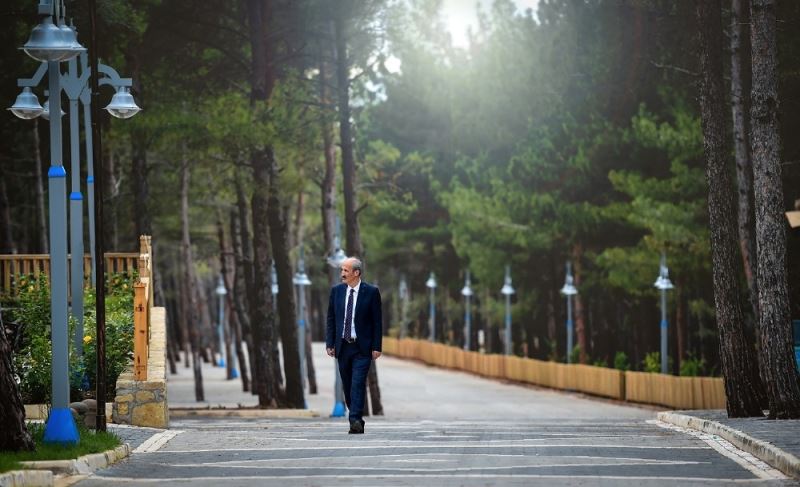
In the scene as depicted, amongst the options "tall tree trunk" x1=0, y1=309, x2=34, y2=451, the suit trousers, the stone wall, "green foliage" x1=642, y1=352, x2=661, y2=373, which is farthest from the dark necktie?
"green foliage" x1=642, y1=352, x2=661, y2=373

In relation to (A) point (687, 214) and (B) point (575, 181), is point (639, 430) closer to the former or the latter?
(A) point (687, 214)

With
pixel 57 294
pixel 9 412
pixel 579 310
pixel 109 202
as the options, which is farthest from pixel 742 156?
pixel 579 310

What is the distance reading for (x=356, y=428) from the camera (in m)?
18.3

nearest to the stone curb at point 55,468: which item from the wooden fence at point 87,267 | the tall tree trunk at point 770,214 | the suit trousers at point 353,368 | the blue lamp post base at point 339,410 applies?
the suit trousers at point 353,368

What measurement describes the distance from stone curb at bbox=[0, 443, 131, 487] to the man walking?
2.46 metres

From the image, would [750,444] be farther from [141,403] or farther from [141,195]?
[141,195]

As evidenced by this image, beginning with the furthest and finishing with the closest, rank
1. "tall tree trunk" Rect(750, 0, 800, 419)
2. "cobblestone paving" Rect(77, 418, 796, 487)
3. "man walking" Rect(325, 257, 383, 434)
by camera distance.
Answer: "tall tree trunk" Rect(750, 0, 800, 419) < "man walking" Rect(325, 257, 383, 434) < "cobblestone paving" Rect(77, 418, 796, 487)

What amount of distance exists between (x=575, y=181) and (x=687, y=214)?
37.7ft

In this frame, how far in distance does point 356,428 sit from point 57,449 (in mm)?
4419

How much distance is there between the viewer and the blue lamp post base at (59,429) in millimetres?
15328

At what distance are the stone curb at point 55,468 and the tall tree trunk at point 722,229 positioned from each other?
34.3 ft

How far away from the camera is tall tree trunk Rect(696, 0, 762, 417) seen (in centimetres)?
2327

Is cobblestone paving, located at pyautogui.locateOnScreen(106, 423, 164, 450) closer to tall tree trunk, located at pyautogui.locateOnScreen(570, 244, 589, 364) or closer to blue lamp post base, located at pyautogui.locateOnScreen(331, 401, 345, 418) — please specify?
blue lamp post base, located at pyautogui.locateOnScreen(331, 401, 345, 418)

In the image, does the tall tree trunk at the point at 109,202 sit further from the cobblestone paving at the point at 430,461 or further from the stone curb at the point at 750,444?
the cobblestone paving at the point at 430,461
